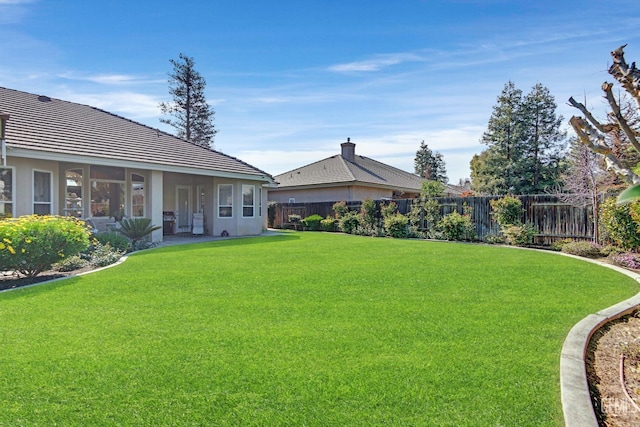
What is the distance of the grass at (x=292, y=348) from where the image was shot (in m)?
2.90

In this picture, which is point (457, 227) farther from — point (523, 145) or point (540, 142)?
Answer: point (540, 142)

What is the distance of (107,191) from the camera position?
51.7ft

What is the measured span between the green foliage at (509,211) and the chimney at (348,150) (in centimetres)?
1828

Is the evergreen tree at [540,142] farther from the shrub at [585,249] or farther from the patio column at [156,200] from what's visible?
the patio column at [156,200]

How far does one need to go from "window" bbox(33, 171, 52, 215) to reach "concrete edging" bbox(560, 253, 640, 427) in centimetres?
1449

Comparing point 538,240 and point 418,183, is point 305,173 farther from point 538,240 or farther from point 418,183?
point 538,240

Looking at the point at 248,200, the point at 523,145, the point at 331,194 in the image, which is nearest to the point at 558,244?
the point at 248,200

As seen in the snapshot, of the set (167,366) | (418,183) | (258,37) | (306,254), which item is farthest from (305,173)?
(167,366)

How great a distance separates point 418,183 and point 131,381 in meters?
33.9

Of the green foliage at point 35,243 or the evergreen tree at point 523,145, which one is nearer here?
the green foliage at point 35,243

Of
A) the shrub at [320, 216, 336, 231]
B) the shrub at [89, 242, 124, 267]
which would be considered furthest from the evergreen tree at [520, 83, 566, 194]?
the shrub at [89, 242, 124, 267]

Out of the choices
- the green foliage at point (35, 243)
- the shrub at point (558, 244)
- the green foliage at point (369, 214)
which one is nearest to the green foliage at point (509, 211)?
the shrub at point (558, 244)

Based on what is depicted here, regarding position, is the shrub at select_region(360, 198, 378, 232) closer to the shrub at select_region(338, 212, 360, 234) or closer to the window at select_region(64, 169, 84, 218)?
the shrub at select_region(338, 212, 360, 234)

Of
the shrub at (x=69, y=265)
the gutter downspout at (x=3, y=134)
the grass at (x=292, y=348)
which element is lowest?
the grass at (x=292, y=348)
